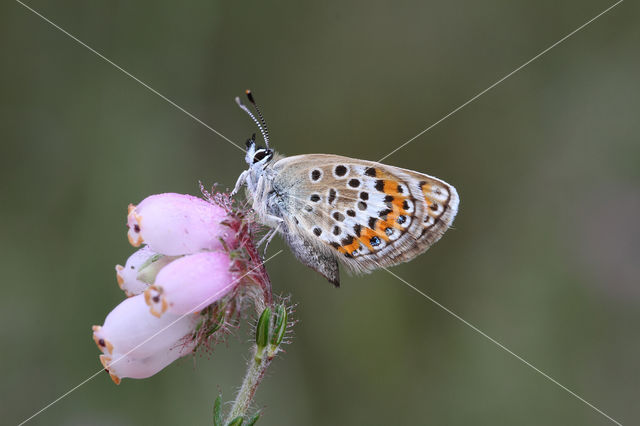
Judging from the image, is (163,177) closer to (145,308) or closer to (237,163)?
(237,163)

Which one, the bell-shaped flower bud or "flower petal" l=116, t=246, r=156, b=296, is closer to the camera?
the bell-shaped flower bud

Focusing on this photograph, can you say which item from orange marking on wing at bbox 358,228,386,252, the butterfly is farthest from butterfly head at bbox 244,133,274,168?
orange marking on wing at bbox 358,228,386,252

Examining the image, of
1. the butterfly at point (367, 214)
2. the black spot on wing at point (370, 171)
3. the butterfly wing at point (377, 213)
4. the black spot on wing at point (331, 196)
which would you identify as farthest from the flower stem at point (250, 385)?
Result: the black spot on wing at point (370, 171)

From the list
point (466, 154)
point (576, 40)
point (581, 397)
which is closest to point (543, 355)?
point (581, 397)

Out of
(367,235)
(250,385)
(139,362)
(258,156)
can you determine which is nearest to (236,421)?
(250,385)

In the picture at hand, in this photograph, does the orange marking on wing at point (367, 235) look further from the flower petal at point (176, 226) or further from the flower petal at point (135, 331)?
the flower petal at point (135, 331)

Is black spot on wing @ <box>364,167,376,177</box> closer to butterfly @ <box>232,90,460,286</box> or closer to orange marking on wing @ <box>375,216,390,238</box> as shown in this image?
Result: butterfly @ <box>232,90,460,286</box>
